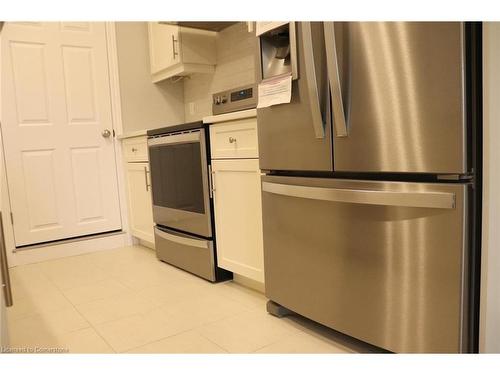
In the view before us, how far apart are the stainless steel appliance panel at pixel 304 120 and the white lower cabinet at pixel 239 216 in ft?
0.89

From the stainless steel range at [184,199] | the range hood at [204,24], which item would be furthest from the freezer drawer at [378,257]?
the range hood at [204,24]

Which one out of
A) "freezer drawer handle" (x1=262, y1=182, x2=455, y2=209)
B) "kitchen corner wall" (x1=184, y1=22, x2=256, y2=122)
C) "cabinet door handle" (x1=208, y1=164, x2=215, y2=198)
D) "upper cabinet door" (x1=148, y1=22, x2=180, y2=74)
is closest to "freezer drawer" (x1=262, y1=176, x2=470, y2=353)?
"freezer drawer handle" (x1=262, y1=182, x2=455, y2=209)

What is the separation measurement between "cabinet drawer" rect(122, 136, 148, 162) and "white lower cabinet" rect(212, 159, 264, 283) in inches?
38.9

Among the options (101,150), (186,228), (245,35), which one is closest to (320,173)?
(186,228)

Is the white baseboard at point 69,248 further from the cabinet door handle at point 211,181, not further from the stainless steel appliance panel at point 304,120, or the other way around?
the stainless steel appliance panel at point 304,120

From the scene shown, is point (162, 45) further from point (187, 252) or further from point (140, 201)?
point (187, 252)

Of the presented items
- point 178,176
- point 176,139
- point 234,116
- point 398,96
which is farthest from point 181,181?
point 398,96

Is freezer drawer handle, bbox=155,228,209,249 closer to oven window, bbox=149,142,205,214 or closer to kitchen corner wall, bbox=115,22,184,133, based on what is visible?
oven window, bbox=149,142,205,214

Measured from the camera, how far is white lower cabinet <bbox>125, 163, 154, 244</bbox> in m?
2.97

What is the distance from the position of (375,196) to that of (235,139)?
0.92 meters

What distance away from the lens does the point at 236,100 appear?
2455mm

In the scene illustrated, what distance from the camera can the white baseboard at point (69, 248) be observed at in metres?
2.93

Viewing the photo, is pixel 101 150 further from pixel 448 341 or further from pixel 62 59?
pixel 448 341

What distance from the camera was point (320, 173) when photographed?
1.49 meters
